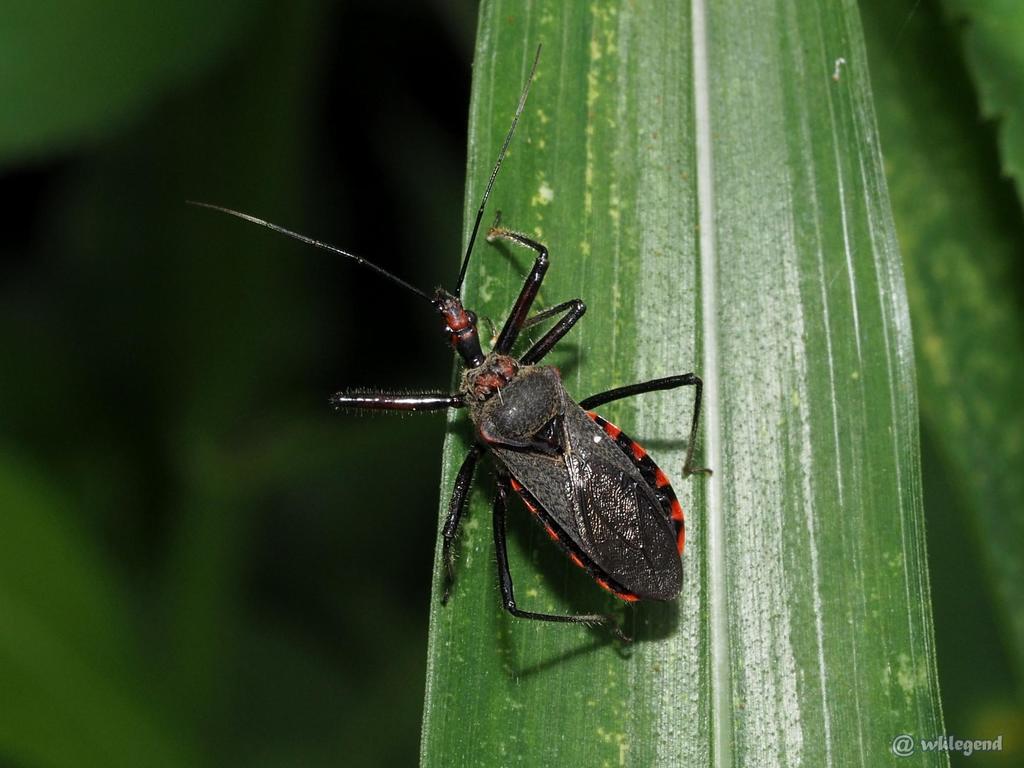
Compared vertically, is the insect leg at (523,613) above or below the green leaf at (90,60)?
below

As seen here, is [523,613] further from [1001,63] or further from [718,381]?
[1001,63]

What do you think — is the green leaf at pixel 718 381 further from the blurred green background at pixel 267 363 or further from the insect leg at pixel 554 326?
the blurred green background at pixel 267 363

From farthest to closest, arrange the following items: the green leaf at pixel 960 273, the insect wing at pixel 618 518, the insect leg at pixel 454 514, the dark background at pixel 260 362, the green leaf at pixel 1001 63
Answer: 1. the dark background at pixel 260 362
2. the green leaf at pixel 960 273
3. the green leaf at pixel 1001 63
4. the insect leg at pixel 454 514
5. the insect wing at pixel 618 518

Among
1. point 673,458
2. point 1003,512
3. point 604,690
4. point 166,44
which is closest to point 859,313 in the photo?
point 673,458

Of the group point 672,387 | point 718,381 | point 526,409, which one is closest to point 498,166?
point 526,409

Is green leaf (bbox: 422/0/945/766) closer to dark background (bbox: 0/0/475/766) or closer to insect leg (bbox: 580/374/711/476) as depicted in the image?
insect leg (bbox: 580/374/711/476)

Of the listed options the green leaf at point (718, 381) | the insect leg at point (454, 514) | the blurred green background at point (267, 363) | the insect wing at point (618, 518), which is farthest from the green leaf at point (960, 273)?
the insect leg at point (454, 514)
